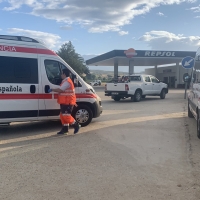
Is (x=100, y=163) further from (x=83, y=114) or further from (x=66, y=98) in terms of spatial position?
(x=83, y=114)

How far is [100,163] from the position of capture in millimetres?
5211

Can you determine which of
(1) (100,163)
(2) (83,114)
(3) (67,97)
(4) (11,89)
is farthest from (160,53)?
(1) (100,163)

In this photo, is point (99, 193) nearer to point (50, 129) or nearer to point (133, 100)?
point (50, 129)

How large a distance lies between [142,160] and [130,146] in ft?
3.46

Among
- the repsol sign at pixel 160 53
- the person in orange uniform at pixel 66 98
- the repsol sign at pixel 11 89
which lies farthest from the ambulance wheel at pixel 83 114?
the repsol sign at pixel 160 53

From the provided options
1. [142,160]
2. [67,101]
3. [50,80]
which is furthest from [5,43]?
[142,160]

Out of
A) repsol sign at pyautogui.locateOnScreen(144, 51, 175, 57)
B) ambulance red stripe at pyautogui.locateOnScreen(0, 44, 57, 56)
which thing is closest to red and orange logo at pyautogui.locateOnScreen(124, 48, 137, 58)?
repsol sign at pyautogui.locateOnScreen(144, 51, 175, 57)

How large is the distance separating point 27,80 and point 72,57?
4292 centimetres

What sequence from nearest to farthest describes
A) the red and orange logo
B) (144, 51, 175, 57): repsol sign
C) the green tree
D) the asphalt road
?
1. the asphalt road
2. the red and orange logo
3. (144, 51, 175, 57): repsol sign
4. the green tree

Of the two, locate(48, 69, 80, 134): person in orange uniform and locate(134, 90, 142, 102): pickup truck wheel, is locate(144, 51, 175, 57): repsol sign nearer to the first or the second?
locate(134, 90, 142, 102): pickup truck wheel

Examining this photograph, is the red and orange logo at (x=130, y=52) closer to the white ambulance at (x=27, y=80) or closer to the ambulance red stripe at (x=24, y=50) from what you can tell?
the white ambulance at (x=27, y=80)

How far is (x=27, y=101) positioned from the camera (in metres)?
7.53

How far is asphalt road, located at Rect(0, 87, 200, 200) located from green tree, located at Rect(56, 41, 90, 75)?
135ft

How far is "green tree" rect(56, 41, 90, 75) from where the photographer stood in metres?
48.8
